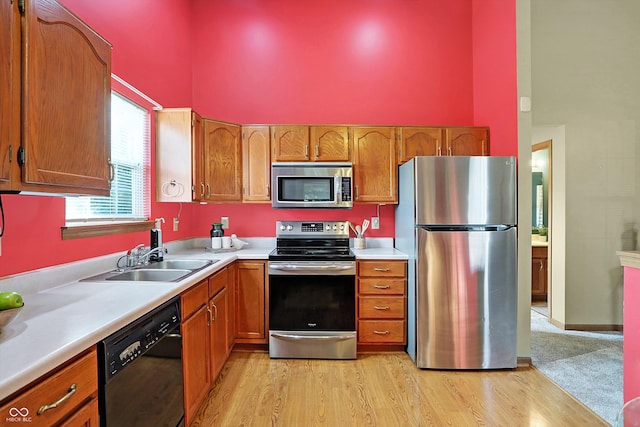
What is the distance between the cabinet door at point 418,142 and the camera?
120 inches

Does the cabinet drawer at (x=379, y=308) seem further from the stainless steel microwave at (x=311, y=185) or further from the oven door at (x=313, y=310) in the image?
the stainless steel microwave at (x=311, y=185)

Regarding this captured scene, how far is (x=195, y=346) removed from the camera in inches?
73.6

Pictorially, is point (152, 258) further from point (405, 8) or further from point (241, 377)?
point (405, 8)

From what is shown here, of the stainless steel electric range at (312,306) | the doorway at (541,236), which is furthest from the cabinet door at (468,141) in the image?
the stainless steel electric range at (312,306)

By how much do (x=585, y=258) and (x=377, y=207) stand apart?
88.5 inches

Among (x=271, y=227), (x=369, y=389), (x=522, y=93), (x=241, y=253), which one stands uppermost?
(x=522, y=93)

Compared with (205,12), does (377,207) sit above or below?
below

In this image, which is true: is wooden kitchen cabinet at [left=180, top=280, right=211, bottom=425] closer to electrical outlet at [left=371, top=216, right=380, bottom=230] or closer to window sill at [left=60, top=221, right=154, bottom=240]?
window sill at [left=60, top=221, right=154, bottom=240]

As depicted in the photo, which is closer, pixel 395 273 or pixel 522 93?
pixel 522 93

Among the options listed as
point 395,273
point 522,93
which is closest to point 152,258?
Result: point 395,273

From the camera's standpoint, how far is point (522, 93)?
2598 millimetres

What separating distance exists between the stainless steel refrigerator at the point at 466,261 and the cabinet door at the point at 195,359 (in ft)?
5.34

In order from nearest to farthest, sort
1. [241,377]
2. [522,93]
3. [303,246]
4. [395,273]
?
[241,377]
[522,93]
[395,273]
[303,246]

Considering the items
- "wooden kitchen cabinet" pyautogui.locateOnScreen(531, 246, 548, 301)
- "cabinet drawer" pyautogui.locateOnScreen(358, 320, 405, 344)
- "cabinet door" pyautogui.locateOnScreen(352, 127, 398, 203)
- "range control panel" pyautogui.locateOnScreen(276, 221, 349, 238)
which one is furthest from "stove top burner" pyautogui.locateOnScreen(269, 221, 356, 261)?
"wooden kitchen cabinet" pyautogui.locateOnScreen(531, 246, 548, 301)
